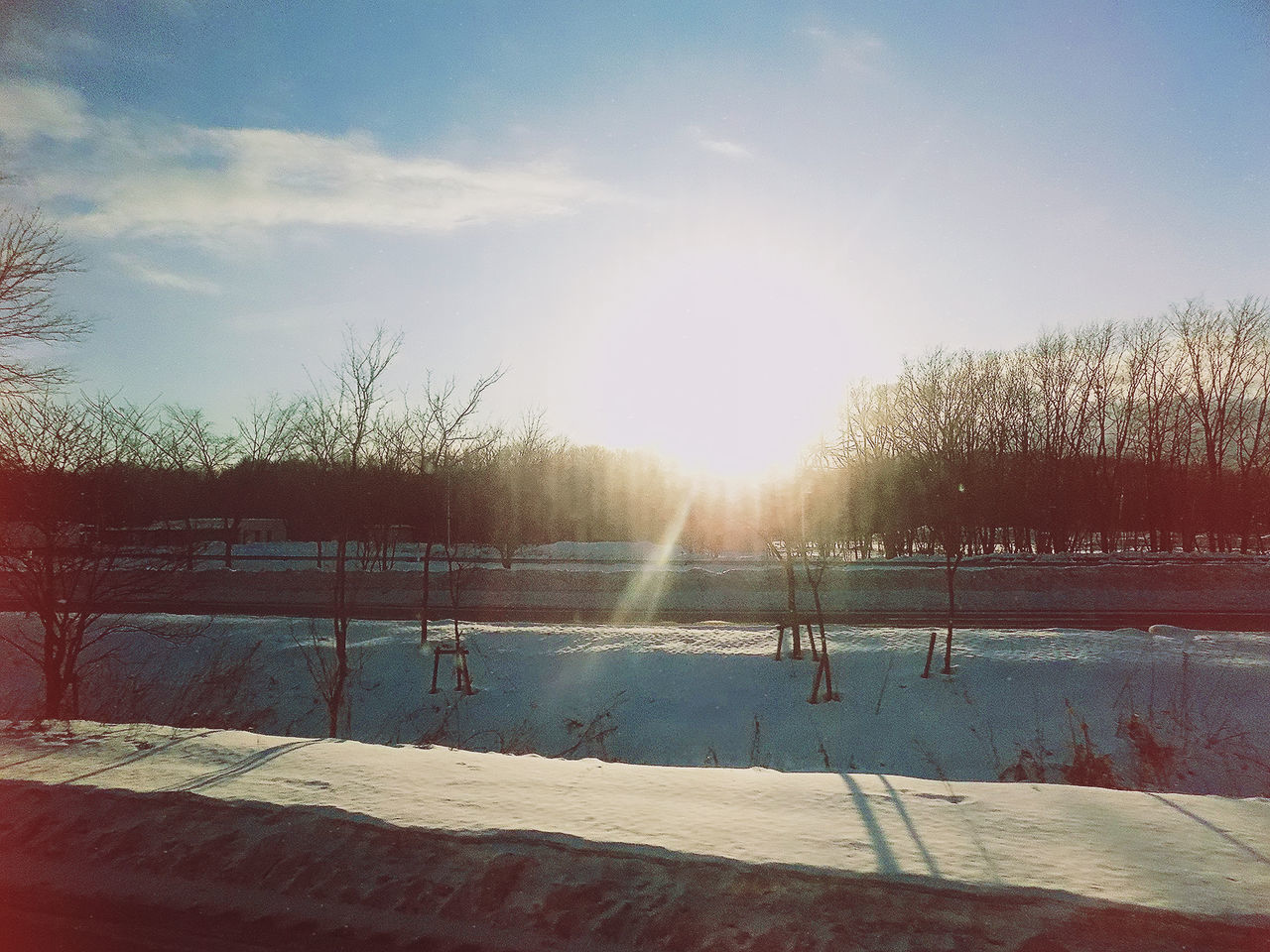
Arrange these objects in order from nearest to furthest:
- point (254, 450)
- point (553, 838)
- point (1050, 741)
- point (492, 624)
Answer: point (553, 838), point (1050, 741), point (492, 624), point (254, 450)

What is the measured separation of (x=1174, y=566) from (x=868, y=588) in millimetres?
8767

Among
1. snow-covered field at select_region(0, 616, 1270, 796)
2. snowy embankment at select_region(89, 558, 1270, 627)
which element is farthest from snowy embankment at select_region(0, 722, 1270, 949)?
snowy embankment at select_region(89, 558, 1270, 627)

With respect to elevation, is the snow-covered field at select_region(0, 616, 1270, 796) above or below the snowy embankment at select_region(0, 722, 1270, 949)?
below

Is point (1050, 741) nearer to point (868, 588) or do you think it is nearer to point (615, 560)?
point (868, 588)

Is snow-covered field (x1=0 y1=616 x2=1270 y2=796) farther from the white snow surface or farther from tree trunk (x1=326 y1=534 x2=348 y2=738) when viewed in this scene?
the white snow surface

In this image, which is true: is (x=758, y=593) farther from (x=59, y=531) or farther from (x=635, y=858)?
(x=635, y=858)

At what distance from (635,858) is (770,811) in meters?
1.05

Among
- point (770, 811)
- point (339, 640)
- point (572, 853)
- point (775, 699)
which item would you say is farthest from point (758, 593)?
point (572, 853)

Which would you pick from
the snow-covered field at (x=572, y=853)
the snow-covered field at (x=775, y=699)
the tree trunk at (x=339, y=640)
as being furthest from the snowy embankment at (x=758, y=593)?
the snow-covered field at (x=572, y=853)

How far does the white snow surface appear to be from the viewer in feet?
11.3

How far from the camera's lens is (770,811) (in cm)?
439

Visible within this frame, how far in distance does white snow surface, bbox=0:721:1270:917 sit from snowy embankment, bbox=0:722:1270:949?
18 millimetres

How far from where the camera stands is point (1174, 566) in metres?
24.5

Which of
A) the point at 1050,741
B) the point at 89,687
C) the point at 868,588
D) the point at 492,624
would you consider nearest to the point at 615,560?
the point at 868,588
